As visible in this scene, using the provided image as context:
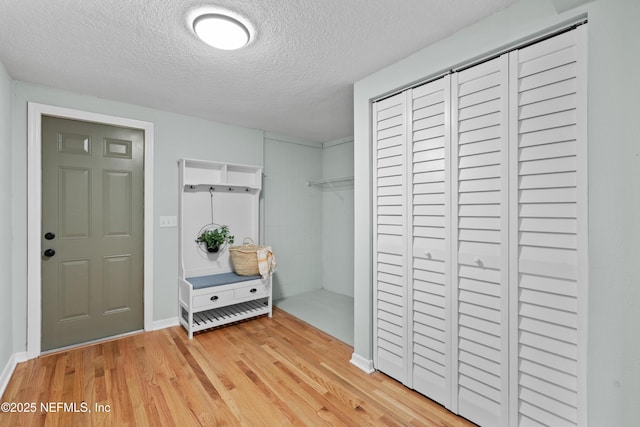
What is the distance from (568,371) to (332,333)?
1945 mm

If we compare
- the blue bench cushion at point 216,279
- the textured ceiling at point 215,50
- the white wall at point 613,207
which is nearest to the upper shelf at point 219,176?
the textured ceiling at point 215,50

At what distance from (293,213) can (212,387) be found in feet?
8.28

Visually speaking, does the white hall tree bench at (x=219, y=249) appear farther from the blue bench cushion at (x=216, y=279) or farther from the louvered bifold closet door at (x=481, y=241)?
the louvered bifold closet door at (x=481, y=241)

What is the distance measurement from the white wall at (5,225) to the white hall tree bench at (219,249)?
1.23m

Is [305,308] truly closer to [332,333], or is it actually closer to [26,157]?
[332,333]

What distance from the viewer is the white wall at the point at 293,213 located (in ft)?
13.1

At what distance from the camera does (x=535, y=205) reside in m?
1.45

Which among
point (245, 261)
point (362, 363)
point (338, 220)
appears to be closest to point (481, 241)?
point (362, 363)

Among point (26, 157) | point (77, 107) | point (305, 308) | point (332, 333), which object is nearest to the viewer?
point (26, 157)

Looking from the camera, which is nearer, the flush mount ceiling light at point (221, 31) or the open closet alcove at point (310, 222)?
the flush mount ceiling light at point (221, 31)

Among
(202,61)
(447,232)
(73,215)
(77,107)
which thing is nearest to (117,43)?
(202,61)

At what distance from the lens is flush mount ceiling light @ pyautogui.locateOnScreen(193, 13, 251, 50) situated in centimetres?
157

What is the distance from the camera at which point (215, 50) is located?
6.23ft

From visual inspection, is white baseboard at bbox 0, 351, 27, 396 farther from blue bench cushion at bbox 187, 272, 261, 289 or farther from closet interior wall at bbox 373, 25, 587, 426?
closet interior wall at bbox 373, 25, 587, 426
